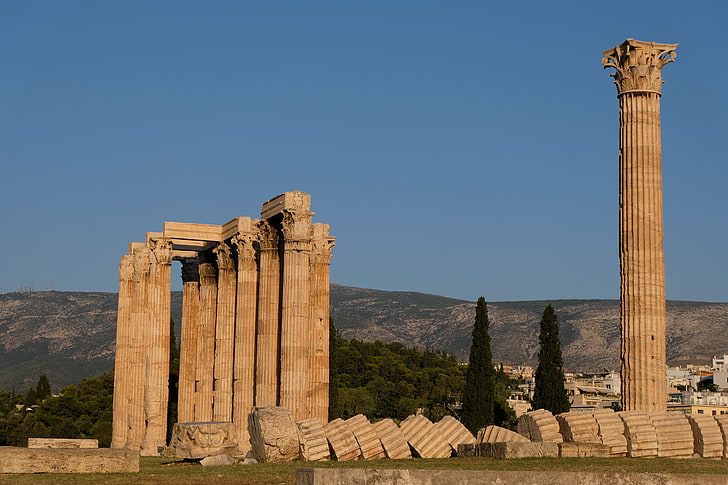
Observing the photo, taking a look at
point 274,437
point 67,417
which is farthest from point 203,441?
point 67,417

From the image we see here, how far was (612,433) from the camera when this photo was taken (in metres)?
27.0

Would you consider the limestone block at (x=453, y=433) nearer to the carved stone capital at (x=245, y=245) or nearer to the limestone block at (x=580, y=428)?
the limestone block at (x=580, y=428)

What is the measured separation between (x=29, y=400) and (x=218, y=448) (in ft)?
251

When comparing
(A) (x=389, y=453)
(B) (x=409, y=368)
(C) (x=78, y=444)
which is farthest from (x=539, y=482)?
(B) (x=409, y=368)

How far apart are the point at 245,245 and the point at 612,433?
2215 cm

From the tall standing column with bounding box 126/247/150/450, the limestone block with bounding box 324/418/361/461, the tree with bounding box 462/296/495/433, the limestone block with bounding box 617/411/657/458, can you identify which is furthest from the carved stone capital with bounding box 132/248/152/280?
the limestone block with bounding box 617/411/657/458

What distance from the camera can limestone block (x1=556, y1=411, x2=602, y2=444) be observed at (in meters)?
27.0

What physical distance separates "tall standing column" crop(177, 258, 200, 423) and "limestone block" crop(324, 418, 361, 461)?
25111 millimetres

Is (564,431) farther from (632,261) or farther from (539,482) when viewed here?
(539,482)

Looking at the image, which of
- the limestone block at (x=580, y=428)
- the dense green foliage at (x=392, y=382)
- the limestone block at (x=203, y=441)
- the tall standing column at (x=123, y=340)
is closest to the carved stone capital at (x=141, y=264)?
the tall standing column at (x=123, y=340)

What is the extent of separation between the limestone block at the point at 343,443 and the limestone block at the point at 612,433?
5.93 m

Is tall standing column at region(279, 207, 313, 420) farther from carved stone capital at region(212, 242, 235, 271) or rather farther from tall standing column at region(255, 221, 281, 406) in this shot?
carved stone capital at region(212, 242, 235, 271)

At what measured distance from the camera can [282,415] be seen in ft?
91.3

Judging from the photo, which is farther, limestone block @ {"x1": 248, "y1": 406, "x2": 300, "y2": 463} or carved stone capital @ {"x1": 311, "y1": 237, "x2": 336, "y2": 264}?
carved stone capital @ {"x1": 311, "y1": 237, "x2": 336, "y2": 264}
